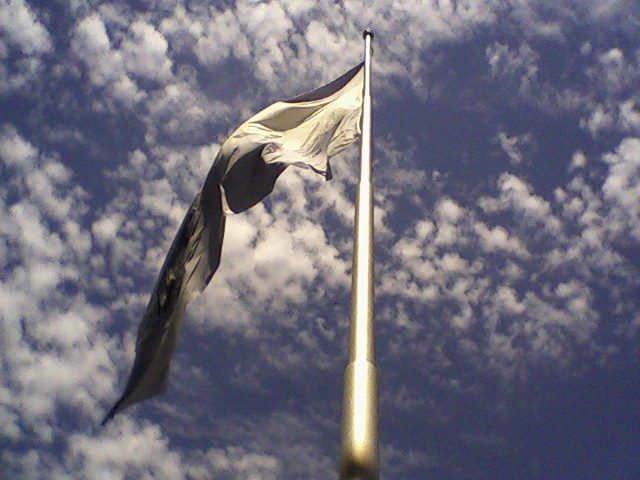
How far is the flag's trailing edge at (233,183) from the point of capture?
1174 cm

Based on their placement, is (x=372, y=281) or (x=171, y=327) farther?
(x=171, y=327)

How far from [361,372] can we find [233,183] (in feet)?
22.3

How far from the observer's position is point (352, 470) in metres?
6.93

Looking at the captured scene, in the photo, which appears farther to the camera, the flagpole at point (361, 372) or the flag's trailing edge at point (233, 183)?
the flag's trailing edge at point (233, 183)

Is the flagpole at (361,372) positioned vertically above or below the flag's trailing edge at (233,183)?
below

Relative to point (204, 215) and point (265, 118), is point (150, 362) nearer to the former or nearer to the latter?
point (204, 215)

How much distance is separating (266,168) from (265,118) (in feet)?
5.06

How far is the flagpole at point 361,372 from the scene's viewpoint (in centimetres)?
703

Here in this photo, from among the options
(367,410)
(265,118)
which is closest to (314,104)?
(265,118)

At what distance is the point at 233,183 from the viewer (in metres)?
13.8

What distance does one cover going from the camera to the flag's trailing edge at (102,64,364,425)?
462 inches

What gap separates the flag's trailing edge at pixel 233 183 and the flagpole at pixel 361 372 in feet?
10.7

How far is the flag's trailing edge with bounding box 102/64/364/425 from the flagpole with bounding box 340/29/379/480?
325cm

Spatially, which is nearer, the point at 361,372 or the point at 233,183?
the point at 361,372
